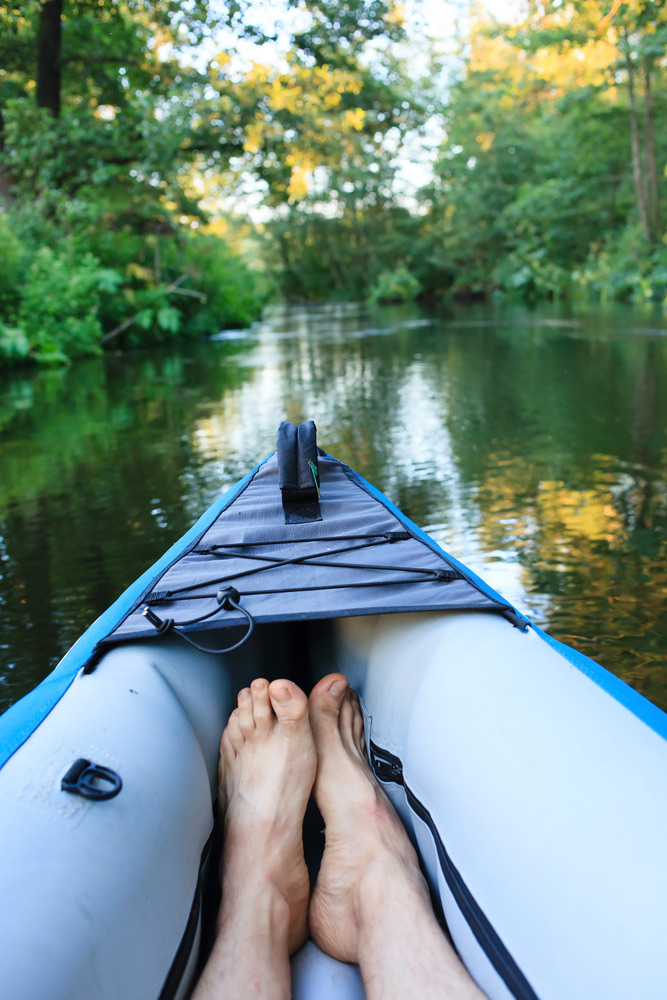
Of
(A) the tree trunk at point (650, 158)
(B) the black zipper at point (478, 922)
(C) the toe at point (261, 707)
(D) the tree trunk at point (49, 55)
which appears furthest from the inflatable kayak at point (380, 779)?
(A) the tree trunk at point (650, 158)

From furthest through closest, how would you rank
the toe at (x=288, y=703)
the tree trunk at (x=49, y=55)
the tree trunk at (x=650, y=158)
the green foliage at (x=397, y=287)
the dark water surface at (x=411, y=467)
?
the green foliage at (x=397, y=287) < the tree trunk at (x=650, y=158) < the tree trunk at (x=49, y=55) < the dark water surface at (x=411, y=467) < the toe at (x=288, y=703)

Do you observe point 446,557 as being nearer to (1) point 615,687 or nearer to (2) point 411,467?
(1) point 615,687

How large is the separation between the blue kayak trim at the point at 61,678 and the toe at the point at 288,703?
0.37m

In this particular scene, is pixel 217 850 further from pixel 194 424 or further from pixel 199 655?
pixel 194 424

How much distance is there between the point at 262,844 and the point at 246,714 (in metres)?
0.26

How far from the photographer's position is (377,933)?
3.43 feet

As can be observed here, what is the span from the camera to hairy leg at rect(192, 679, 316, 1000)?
1008 mm

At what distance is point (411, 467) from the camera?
173 inches

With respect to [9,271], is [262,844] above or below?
below

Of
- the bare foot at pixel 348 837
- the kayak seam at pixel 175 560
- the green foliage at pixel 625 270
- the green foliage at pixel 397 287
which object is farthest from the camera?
the green foliage at pixel 397 287

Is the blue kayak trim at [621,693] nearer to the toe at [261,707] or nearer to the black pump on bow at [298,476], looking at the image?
the toe at [261,707]

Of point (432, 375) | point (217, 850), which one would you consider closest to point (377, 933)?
point (217, 850)

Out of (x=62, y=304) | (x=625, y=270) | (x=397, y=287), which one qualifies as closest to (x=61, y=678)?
(x=62, y=304)

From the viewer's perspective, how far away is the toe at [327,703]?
4.71ft
